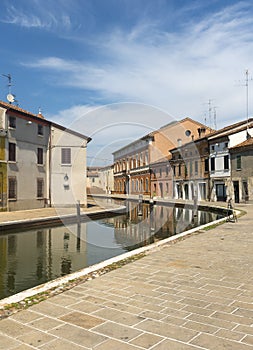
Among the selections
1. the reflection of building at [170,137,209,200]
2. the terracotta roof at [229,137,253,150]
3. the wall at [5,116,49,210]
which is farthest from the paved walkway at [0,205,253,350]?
the reflection of building at [170,137,209,200]

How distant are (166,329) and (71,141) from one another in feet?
83.6

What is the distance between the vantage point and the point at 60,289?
548 cm

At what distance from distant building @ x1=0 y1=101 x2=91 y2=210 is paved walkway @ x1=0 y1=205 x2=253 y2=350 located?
18.5 m

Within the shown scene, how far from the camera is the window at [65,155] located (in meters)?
27.7

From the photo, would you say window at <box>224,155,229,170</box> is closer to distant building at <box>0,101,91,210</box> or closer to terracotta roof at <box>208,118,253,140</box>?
terracotta roof at <box>208,118,253,140</box>

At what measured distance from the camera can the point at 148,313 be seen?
434cm

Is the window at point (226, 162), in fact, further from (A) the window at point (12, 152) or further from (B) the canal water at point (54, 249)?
(A) the window at point (12, 152)

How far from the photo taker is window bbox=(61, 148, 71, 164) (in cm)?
2766

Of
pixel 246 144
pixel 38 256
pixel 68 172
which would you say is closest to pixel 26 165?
pixel 68 172

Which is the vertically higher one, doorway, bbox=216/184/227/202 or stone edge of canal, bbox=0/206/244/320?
doorway, bbox=216/184/227/202

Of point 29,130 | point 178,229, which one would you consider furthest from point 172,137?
point 178,229

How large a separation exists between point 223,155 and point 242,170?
3077mm

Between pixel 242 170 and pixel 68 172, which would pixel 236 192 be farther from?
pixel 68 172

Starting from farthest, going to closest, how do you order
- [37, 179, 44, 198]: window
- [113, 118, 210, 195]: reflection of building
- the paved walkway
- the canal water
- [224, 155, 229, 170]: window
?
[113, 118, 210, 195]: reflection of building → [224, 155, 229, 170]: window → [37, 179, 44, 198]: window → the canal water → the paved walkway
